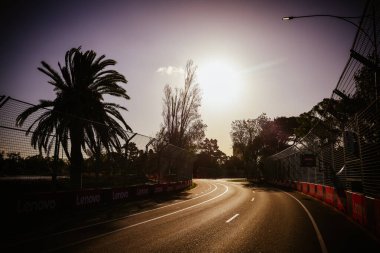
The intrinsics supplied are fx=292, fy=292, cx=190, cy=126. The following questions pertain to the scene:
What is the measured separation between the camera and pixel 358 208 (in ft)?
36.5

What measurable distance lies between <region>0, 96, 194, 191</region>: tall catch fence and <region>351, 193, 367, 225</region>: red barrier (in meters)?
11.2

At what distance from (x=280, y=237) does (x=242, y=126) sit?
245 ft

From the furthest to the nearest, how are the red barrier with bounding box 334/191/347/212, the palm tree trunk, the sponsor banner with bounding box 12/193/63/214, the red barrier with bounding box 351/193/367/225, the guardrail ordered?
the red barrier with bounding box 334/191/347/212, the palm tree trunk, the red barrier with bounding box 351/193/367/225, the sponsor banner with bounding box 12/193/63/214, the guardrail

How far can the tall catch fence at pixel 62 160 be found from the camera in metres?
9.33

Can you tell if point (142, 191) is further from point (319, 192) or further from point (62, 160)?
point (319, 192)

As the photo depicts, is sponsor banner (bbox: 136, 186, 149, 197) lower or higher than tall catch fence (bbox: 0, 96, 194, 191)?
lower

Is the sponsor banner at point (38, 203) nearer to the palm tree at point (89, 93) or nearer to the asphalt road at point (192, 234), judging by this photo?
the asphalt road at point (192, 234)

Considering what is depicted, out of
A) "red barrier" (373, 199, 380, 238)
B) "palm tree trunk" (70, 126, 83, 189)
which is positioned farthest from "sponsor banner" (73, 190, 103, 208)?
"red barrier" (373, 199, 380, 238)

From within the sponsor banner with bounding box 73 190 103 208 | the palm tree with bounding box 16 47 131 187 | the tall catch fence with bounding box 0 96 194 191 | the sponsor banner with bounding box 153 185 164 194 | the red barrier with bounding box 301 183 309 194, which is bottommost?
the red barrier with bounding box 301 183 309 194

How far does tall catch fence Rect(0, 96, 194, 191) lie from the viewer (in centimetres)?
933

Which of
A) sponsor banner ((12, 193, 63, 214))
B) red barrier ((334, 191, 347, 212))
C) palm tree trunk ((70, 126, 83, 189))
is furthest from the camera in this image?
red barrier ((334, 191, 347, 212))

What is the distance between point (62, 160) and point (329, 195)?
14.7 metres

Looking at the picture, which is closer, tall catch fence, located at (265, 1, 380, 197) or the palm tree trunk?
tall catch fence, located at (265, 1, 380, 197)

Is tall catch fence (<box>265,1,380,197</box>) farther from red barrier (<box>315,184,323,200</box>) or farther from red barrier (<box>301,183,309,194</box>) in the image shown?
red barrier (<box>301,183,309,194</box>)
